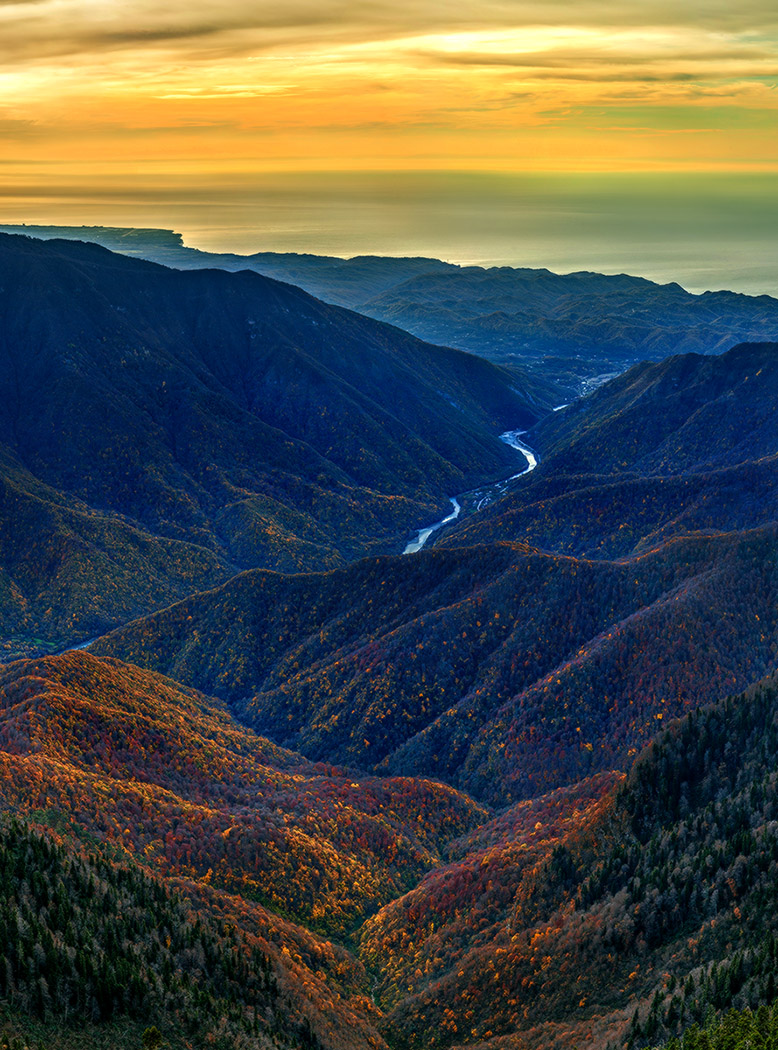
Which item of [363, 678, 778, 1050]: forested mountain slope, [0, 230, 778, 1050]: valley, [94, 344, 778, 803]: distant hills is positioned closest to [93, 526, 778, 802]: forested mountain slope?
[94, 344, 778, 803]: distant hills

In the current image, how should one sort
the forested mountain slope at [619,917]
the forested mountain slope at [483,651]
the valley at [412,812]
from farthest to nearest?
the forested mountain slope at [483,651]
the forested mountain slope at [619,917]
the valley at [412,812]

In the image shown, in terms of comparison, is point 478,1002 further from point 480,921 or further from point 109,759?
point 109,759

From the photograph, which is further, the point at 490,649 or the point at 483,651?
the point at 483,651

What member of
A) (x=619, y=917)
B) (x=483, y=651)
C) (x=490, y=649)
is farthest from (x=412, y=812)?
(x=619, y=917)

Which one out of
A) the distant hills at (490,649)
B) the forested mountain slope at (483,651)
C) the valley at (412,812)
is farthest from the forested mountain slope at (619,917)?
the forested mountain slope at (483,651)

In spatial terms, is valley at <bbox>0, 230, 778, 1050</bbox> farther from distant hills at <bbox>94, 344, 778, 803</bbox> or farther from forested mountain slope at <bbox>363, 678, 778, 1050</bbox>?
distant hills at <bbox>94, 344, 778, 803</bbox>

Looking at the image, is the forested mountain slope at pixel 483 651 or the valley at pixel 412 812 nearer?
the valley at pixel 412 812

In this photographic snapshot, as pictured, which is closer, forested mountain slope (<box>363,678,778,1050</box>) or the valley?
the valley

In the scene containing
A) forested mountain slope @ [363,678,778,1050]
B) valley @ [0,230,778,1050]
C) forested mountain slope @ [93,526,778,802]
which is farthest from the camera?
forested mountain slope @ [93,526,778,802]

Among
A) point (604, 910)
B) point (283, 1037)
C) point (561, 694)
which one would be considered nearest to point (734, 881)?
point (604, 910)

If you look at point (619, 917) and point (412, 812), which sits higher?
point (619, 917)

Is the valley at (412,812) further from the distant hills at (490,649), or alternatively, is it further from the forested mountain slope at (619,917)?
the distant hills at (490,649)

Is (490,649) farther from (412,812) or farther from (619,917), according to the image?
(619,917)
